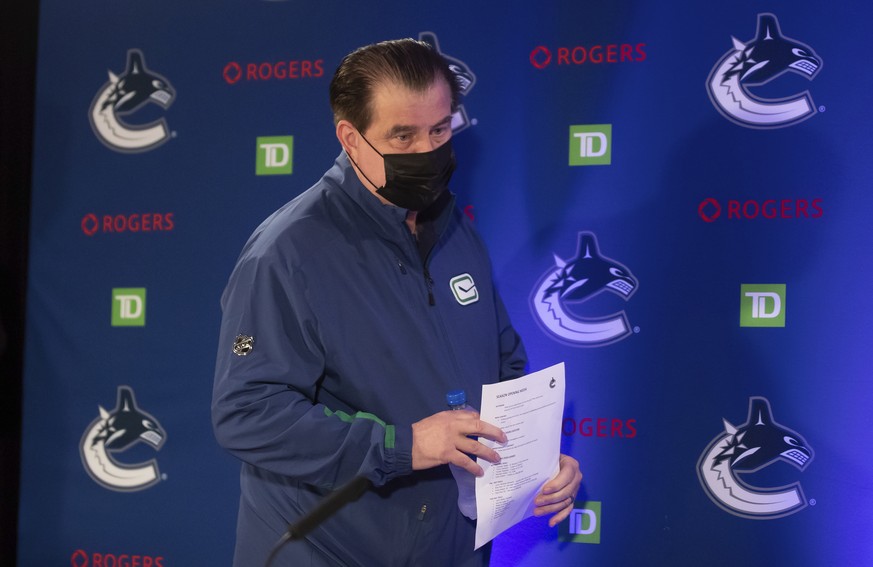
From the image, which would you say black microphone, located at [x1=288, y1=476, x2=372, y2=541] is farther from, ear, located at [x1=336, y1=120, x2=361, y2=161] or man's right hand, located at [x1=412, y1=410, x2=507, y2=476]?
ear, located at [x1=336, y1=120, x2=361, y2=161]

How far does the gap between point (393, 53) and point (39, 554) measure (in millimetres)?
2421

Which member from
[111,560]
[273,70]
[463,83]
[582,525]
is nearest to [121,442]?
[111,560]

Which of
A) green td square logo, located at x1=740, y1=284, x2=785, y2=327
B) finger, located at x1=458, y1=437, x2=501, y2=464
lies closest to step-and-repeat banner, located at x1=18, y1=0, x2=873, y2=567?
green td square logo, located at x1=740, y1=284, x2=785, y2=327

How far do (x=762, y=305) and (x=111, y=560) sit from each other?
2.41 metres

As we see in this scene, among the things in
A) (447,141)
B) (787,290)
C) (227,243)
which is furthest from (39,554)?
(787,290)

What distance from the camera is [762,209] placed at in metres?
2.77

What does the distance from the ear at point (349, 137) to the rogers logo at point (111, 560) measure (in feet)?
6.17

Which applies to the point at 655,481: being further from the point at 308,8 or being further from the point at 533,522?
the point at 308,8

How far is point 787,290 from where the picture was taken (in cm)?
274

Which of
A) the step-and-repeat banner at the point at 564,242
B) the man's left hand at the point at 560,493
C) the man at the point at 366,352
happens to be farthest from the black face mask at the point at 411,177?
the step-and-repeat banner at the point at 564,242

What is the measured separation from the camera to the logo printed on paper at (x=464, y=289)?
7.06 feet

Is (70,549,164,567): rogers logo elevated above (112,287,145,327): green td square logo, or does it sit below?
below

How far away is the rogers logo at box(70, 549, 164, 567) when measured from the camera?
10.6 ft

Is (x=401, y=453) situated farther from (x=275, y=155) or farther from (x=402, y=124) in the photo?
(x=275, y=155)
